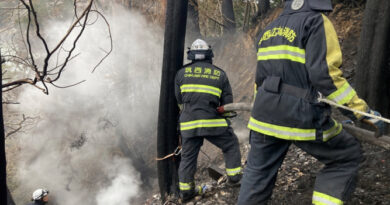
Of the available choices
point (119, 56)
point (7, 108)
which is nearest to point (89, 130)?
point (119, 56)

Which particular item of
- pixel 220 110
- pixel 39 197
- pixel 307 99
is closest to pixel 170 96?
pixel 220 110

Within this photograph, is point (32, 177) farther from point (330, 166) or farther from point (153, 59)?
point (330, 166)

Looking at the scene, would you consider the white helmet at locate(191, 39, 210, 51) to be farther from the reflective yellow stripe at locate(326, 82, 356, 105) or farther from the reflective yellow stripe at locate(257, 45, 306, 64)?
the reflective yellow stripe at locate(326, 82, 356, 105)

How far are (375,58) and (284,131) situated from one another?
6.82 feet

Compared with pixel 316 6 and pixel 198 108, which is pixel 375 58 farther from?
pixel 198 108

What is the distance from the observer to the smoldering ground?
29.2 ft

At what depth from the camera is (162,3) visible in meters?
8.22

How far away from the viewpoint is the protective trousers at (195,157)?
3.64m

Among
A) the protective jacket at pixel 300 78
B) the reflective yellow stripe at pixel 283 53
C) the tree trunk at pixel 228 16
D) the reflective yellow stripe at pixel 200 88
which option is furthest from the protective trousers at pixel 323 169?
the tree trunk at pixel 228 16

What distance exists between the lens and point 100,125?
10.3 meters

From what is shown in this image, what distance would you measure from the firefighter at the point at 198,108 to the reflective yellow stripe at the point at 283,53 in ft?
4.78

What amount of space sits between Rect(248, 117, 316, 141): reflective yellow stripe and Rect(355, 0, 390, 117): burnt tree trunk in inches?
76.8

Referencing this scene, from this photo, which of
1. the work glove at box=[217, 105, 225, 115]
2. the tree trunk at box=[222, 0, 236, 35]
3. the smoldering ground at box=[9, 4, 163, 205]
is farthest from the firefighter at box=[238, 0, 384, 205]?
the tree trunk at box=[222, 0, 236, 35]

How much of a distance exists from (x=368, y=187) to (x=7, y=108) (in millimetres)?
14943
